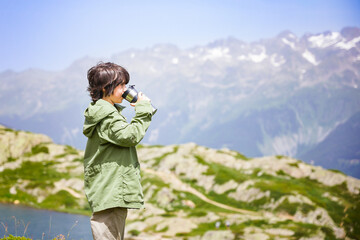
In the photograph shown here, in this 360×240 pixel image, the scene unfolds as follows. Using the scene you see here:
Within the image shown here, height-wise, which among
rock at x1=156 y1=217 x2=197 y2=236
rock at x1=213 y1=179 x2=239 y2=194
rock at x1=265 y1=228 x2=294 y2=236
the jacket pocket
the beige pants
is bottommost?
rock at x1=213 y1=179 x2=239 y2=194

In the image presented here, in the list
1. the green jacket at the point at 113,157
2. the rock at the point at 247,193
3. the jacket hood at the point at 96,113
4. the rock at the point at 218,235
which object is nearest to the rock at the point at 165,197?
the rock at the point at 247,193

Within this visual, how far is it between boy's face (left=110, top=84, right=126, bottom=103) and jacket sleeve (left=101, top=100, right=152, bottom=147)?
1.89 ft

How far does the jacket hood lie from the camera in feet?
24.2

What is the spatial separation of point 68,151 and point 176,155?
136 ft

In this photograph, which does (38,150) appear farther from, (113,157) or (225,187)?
(113,157)

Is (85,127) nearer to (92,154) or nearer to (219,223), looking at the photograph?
(92,154)

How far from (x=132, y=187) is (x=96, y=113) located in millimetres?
1581

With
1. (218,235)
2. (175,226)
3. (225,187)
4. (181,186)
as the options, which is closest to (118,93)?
(218,235)

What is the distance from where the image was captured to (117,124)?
23.8 feet

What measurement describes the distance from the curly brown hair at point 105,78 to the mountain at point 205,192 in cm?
6788

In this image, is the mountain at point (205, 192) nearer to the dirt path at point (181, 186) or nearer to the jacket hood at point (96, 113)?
the dirt path at point (181, 186)

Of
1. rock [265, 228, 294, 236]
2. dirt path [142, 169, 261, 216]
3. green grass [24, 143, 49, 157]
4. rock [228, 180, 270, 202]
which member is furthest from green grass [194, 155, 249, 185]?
green grass [24, 143, 49, 157]

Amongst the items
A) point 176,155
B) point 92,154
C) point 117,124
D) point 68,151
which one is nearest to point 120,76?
point 117,124

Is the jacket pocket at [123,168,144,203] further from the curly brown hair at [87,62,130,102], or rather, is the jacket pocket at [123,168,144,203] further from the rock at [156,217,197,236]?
the rock at [156,217,197,236]
